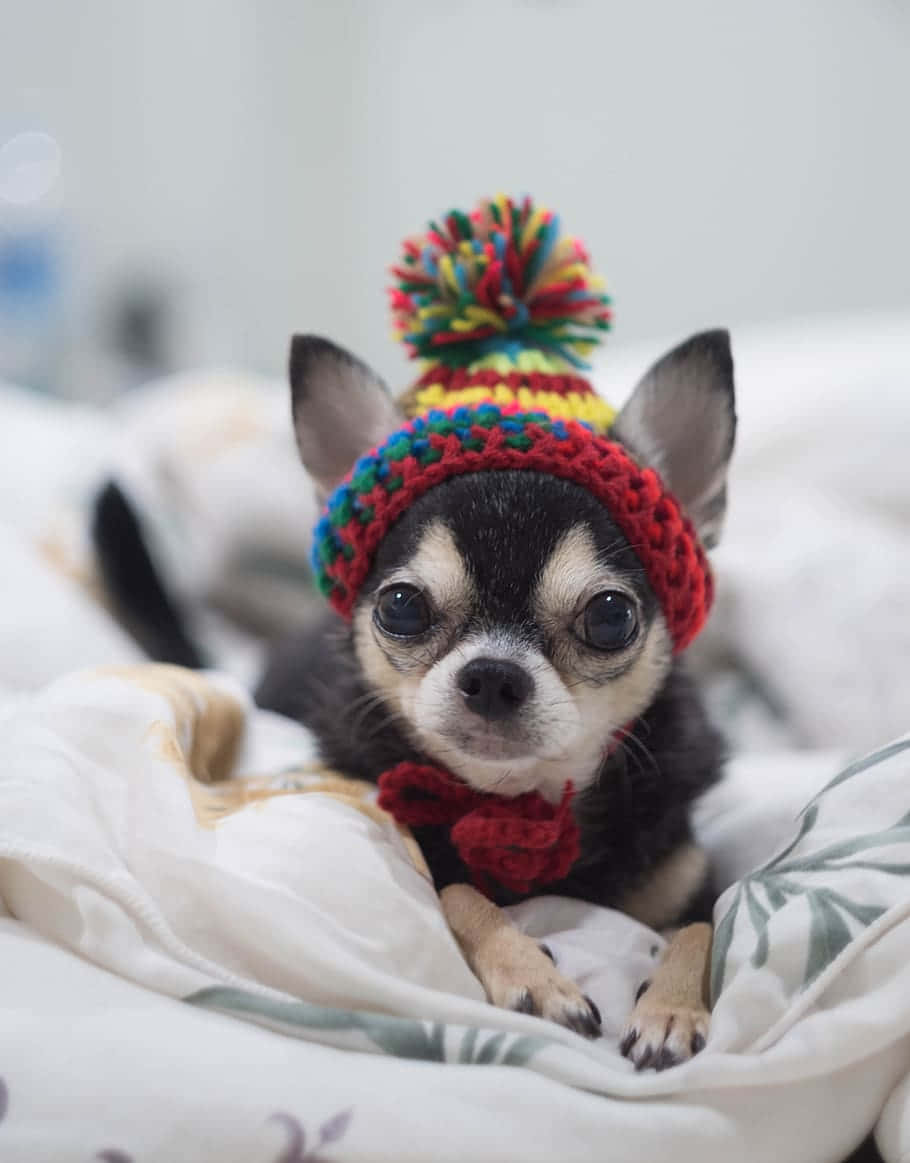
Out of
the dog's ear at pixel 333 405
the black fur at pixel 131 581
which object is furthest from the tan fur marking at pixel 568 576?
the black fur at pixel 131 581

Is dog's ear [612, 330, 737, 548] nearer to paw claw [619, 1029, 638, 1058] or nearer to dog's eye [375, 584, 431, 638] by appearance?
dog's eye [375, 584, 431, 638]

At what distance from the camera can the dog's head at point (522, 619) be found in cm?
76

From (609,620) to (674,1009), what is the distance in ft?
0.86

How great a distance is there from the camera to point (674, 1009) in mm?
668

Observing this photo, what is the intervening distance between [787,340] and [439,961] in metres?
1.48

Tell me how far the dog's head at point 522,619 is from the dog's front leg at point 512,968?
0.11 metres

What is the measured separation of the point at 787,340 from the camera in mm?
1856

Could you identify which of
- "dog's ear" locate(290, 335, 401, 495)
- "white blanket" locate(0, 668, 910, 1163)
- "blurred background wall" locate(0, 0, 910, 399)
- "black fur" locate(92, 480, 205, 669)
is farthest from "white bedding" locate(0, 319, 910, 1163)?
→ "blurred background wall" locate(0, 0, 910, 399)

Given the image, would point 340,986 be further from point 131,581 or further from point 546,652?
point 131,581

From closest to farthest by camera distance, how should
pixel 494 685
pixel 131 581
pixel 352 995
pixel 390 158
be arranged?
pixel 352 995
pixel 494 685
pixel 131 581
pixel 390 158

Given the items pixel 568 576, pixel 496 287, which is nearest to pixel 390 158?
pixel 496 287

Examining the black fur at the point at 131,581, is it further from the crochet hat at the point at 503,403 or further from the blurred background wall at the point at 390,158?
the blurred background wall at the point at 390,158

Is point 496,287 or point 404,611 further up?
point 496,287

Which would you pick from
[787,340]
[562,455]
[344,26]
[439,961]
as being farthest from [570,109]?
[439,961]
